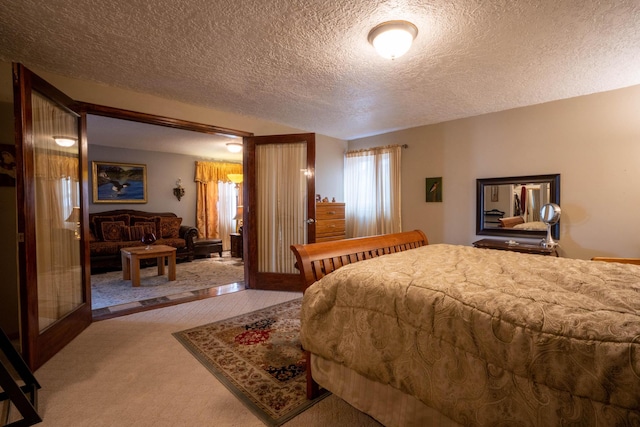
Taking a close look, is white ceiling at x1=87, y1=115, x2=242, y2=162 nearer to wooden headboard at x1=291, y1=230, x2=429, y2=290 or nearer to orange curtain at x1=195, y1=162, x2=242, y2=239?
orange curtain at x1=195, y1=162, x2=242, y2=239

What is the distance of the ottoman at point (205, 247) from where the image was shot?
248 inches

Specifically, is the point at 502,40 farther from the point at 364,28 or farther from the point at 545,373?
the point at 545,373

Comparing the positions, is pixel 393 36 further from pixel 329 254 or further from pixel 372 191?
pixel 372 191

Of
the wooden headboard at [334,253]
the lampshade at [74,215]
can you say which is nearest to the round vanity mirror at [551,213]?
the wooden headboard at [334,253]

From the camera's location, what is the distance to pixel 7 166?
2443 mm

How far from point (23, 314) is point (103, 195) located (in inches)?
194

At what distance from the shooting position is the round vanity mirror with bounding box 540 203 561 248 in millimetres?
3318

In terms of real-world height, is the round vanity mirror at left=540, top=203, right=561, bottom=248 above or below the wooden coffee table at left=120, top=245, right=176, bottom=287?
above

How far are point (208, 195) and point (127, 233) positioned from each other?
2154 mm

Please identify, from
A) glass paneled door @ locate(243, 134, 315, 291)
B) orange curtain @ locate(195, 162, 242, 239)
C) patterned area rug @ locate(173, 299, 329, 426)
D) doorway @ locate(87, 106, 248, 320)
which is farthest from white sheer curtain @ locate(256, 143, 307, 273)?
orange curtain @ locate(195, 162, 242, 239)

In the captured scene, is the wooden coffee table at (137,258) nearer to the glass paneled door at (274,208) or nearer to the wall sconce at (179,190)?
the glass paneled door at (274,208)

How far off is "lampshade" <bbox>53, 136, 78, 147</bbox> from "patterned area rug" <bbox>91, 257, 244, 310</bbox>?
1.85 m

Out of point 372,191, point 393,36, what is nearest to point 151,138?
point 372,191

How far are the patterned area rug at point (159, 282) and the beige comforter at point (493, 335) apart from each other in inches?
124
